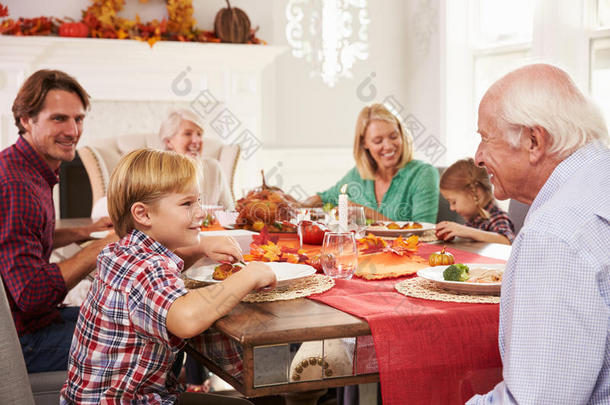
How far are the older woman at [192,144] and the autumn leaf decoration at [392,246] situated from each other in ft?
6.03

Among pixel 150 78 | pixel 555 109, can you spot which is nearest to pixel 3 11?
pixel 150 78

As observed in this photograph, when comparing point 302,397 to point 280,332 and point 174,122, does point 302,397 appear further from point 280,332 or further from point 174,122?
point 174,122

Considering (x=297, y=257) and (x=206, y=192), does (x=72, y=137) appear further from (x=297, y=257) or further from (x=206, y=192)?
Result: (x=206, y=192)

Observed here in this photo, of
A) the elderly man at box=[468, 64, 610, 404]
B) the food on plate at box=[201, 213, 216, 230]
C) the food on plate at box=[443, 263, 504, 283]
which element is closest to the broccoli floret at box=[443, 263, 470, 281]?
the food on plate at box=[443, 263, 504, 283]

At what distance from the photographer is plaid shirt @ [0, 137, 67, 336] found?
77.2 inches

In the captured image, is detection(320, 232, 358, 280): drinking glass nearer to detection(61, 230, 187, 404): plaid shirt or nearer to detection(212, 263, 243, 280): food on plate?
detection(212, 263, 243, 280): food on plate

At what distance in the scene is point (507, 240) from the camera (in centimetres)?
247

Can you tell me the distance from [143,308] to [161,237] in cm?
24

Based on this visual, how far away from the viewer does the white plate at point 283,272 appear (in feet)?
5.26

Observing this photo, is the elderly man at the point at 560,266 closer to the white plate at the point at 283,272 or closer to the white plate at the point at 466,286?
the white plate at the point at 466,286

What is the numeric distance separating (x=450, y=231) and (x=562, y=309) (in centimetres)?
138

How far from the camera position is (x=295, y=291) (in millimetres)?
1567

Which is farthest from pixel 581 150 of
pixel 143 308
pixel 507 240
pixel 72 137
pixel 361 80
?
pixel 361 80

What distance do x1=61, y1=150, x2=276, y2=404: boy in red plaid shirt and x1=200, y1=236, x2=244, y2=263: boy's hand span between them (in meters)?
0.18
